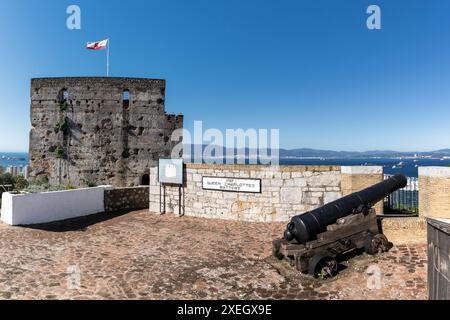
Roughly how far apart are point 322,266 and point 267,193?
475 centimetres

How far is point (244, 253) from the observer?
23.3 ft

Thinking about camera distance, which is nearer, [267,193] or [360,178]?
[360,178]

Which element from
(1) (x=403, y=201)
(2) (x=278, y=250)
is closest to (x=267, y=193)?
(2) (x=278, y=250)

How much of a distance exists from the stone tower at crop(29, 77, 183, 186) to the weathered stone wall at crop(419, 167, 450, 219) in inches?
579

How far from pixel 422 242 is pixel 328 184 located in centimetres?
352

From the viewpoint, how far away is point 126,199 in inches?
520

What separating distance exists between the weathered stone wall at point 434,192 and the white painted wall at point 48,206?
36.5 feet

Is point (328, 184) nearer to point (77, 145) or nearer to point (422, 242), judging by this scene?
point (422, 242)

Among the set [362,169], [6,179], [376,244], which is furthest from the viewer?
[6,179]

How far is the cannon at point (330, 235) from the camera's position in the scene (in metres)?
5.54

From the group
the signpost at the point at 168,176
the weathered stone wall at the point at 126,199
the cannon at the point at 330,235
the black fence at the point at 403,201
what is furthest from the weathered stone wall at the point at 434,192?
the weathered stone wall at the point at 126,199

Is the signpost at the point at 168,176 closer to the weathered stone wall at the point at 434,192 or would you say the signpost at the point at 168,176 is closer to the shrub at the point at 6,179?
the shrub at the point at 6,179

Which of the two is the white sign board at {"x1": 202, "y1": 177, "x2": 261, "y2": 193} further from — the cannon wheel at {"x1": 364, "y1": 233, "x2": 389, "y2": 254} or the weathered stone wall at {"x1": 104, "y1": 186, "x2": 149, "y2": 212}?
the cannon wheel at {"x1": 364, "y1": 233, "x2": 389, "y2": 254}

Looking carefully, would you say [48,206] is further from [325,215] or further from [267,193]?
[325,215]
